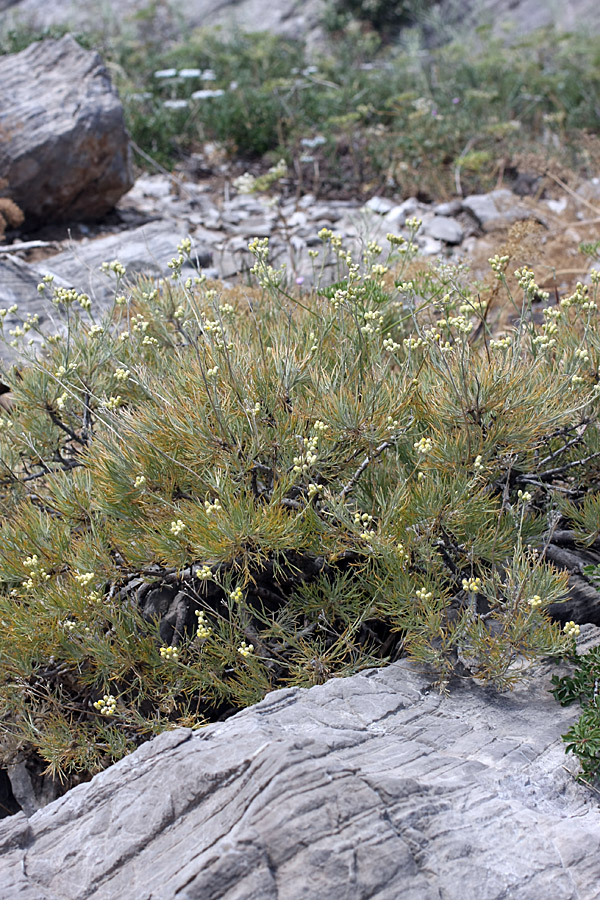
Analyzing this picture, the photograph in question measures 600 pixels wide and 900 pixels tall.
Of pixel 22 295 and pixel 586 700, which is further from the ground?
pixel 22 295

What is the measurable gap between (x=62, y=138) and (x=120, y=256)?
1489 millimetres

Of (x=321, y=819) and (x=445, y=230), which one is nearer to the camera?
(x=321, y=819)

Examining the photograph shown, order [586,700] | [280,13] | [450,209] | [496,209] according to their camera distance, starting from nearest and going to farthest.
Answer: [586,700] < [496,209] < [450,209] < [280,13]

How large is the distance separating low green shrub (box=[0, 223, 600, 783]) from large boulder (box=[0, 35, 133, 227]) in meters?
4.48

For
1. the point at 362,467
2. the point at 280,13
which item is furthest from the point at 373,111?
the point at 280,13

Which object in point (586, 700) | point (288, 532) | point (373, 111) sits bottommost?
point (586, 700)

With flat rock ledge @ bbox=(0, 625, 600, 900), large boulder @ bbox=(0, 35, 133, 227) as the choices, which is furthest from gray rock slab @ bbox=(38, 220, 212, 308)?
flat rock ledge @ bbox=(0, 625, 600, 900)

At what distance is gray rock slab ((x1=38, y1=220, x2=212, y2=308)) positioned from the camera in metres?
6.18

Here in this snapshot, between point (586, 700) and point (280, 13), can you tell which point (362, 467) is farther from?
point (280, 13)

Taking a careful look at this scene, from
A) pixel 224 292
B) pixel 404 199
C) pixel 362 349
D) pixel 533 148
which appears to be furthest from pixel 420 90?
pixel 362 349

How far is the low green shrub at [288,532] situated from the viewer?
298 centimetres

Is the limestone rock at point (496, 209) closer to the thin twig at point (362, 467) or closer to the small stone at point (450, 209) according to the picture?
the small stone at point (450, 209)

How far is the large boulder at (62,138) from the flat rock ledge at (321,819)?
244 inches

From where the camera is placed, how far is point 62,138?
7.05 meters
